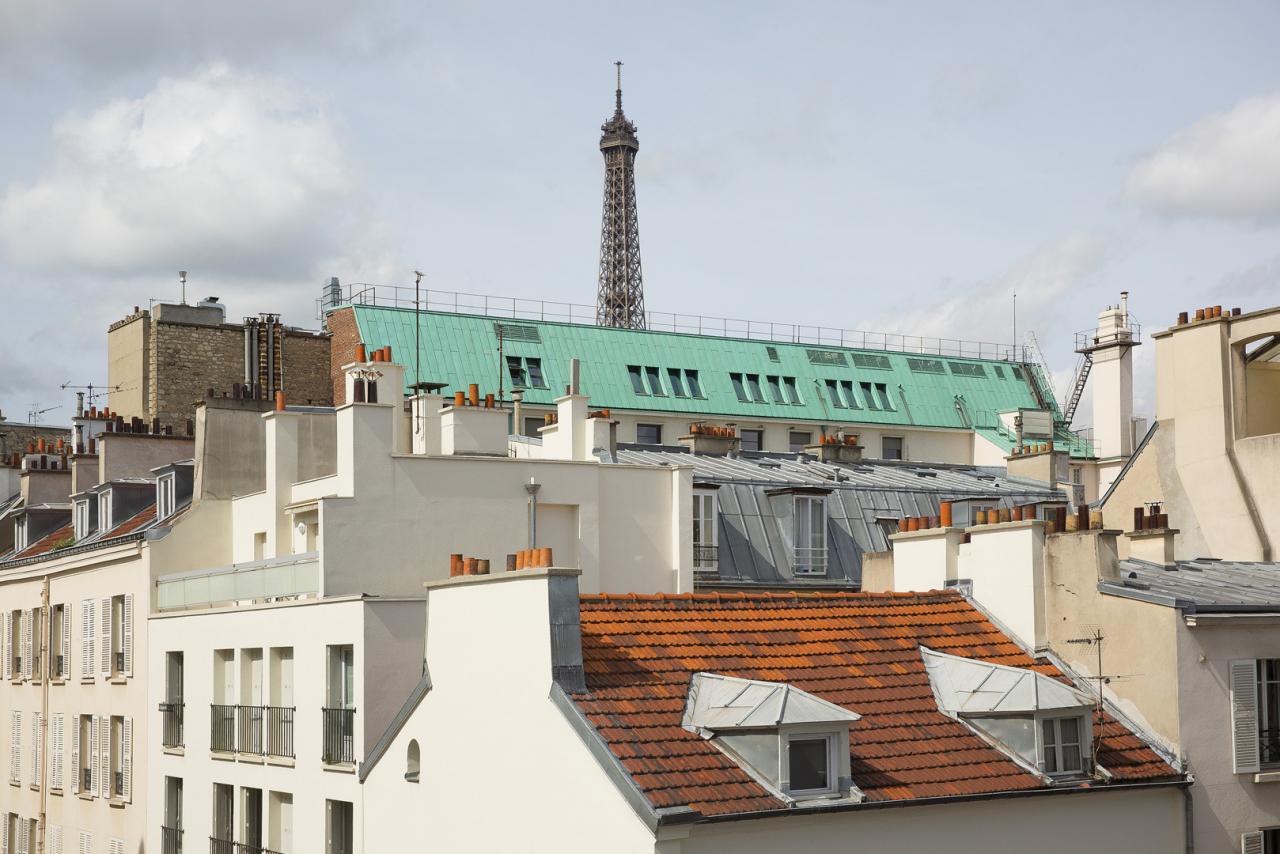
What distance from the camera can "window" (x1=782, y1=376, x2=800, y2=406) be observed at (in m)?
70.1

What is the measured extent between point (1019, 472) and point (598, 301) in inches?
2556

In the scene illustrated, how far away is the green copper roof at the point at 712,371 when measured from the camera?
62.7 m

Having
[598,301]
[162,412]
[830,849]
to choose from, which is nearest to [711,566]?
[830,849]

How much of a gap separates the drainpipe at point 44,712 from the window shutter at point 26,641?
99cm

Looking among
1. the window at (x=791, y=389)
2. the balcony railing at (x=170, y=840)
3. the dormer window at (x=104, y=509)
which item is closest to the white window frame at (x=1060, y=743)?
the balcony railing at (x=170, y=840)

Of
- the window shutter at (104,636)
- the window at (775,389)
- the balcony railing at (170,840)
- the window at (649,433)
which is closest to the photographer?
the balcony railing at (170,840)

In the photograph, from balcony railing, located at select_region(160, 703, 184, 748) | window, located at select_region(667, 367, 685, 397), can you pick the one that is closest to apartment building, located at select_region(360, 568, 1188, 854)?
balcony railing, located at select_region(160, 703, 184, 748)

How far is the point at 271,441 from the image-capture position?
31672 mm

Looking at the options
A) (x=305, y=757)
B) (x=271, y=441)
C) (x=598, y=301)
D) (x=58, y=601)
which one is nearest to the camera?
(x=305, y=757)

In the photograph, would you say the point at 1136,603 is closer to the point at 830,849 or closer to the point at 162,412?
the point at 830,849

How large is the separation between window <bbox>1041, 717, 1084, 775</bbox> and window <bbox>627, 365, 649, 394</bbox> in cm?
4684

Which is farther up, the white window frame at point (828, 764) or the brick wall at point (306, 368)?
the brick wall at point (306, 368)

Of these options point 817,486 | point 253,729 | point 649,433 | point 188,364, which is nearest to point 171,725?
point 253,729

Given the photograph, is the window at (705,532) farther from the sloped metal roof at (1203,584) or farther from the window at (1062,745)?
the window at (1062,745)
